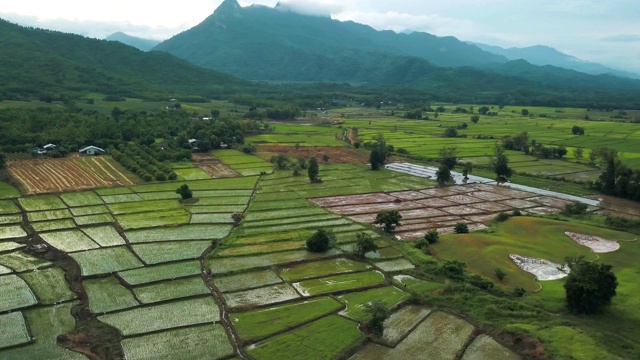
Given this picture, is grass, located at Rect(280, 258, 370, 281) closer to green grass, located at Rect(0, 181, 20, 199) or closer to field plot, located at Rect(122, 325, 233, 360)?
field plot, located at Rect(122, 325, 233, 360)

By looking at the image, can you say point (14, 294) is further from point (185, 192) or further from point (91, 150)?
point (91, 150)

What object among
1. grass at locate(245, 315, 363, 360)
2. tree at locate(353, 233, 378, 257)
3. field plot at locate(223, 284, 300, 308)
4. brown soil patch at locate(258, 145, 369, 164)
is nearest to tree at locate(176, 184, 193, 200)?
tree at locate(353, 233, 378, 257)

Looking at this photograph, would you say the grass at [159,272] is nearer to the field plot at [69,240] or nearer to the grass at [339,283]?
the field plot at [69,240]

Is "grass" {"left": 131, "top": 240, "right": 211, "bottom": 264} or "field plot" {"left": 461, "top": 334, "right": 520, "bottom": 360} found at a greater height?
"field plot" {"left": 461, "top": 334, "right": 520, "bottom": 360}

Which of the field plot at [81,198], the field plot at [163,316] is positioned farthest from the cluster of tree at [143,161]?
the field plot at [163,316]

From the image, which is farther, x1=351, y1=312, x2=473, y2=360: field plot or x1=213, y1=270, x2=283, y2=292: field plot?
x1=213, y1=270, x2=283, y2=292: field plot

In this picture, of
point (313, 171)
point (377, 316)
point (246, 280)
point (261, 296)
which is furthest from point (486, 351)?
point (313, 171)

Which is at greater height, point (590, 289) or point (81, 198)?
point (590, 289)
